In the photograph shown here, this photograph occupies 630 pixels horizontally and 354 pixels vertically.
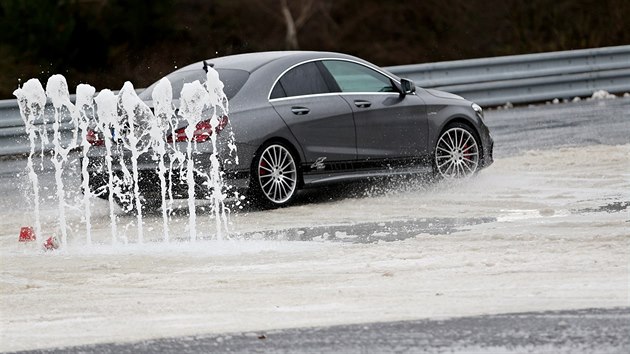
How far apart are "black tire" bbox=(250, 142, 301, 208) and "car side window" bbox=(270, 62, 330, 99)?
2.14 feet

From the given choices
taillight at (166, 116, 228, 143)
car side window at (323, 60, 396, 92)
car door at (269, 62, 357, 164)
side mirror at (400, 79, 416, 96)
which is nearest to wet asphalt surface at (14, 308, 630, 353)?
taillight at (166, 116, 228, 143)

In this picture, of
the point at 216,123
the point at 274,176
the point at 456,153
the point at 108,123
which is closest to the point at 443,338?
the point at 216,123

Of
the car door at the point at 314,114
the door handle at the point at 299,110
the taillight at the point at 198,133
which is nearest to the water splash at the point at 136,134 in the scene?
the taillight at the point at 198,133

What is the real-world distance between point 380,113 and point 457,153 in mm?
1020

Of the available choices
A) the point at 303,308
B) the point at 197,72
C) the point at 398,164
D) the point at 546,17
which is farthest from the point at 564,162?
the point at 546,17

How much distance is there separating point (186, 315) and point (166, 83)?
4957 mm

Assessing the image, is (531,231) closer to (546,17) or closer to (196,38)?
(546,17)

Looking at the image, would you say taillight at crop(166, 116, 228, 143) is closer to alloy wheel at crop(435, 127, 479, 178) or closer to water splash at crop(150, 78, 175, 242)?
water splash at crop(150, 78, 175, 242)

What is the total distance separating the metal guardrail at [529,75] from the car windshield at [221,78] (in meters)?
9.97

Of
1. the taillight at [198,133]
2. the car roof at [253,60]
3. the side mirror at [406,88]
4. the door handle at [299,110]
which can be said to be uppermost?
the car roof at [253,60]

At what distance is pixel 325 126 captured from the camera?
14.7 metres

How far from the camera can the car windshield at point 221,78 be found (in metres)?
14.2

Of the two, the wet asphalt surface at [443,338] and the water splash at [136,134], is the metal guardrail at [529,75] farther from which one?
the wet asphalt surface at [443,338]

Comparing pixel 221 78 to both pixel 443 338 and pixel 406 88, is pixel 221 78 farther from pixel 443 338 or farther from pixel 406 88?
pixel 443 338
